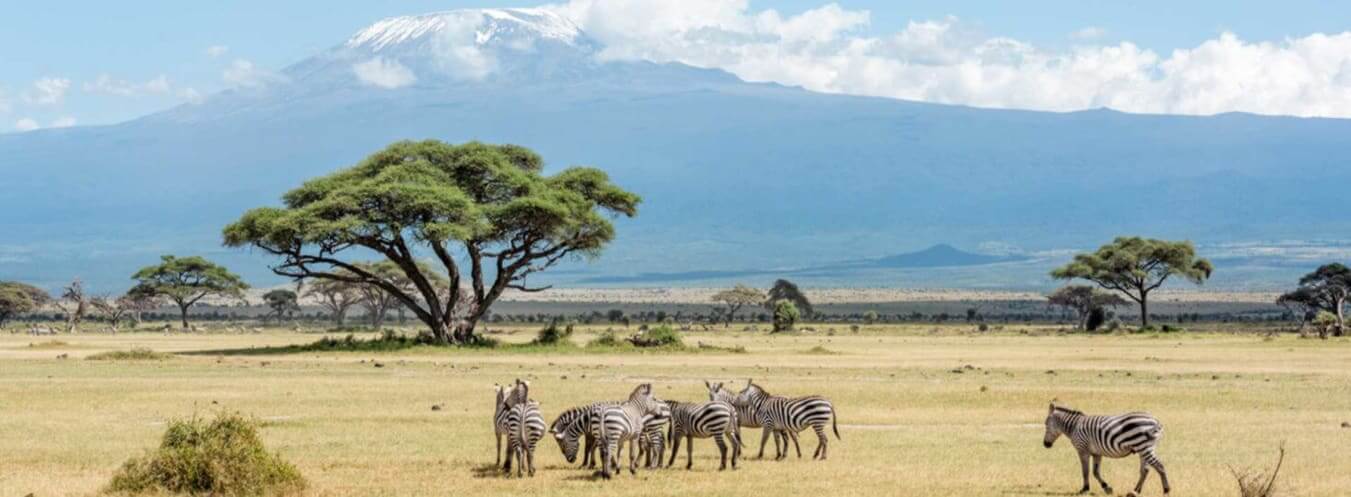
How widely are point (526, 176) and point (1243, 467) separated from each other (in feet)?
146

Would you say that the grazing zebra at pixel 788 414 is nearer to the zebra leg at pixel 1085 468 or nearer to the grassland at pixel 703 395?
the grassland at pixel 703 395

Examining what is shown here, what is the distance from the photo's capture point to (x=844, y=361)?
5397 centimetres

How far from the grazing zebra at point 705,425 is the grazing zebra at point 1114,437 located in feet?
14.2

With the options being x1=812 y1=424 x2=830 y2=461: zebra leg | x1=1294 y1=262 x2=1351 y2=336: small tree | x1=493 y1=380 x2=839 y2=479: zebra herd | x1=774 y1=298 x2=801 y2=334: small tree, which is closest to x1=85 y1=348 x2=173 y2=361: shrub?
x1=493 y1=380 x2=839 y2=479: zebra herd

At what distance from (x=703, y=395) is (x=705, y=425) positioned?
1275 cm

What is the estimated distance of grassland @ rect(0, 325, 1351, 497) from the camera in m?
22.4

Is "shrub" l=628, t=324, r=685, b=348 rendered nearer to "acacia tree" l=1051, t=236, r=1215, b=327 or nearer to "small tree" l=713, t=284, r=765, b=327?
"acacia tree" l=1051, t=236, r=1215, b=327

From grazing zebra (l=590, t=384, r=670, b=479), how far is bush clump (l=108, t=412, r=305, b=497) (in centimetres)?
377

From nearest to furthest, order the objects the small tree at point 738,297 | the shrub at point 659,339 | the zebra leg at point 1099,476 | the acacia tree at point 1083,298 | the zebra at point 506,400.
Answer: the zebra leg at point 1099,476 → the zebra at point 506,400 → the shrub at point 659,339 → the acacia tree at point 1083,298 → the small tree at point 738,297

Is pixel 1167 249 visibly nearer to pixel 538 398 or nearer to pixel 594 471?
pixel 538 398

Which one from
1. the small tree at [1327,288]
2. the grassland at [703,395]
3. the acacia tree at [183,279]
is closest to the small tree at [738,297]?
the acacia tree at [183,279]

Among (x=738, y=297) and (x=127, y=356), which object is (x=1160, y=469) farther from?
(x=738, y=297)

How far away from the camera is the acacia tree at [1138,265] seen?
100812 mm

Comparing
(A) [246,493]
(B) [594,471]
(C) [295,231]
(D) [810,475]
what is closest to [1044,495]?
(D) [810,475]
